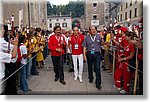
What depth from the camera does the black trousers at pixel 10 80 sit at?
339 centimetres

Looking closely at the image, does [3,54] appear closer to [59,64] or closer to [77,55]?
[59,64]

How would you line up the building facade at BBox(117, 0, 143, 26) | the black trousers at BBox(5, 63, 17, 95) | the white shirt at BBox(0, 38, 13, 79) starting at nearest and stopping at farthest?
the white shirt at BBox(0, 38, 13, 79) → the building facade at BBox(117, 0, 143, 26) → the black trousers at BBox(5, 63, 17, 95)

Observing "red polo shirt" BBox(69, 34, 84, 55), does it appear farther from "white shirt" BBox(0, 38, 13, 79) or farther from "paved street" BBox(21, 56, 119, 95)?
"white shirt" BBox(0, 38, 13, 79)

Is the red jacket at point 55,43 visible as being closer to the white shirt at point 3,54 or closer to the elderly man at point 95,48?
the elderly man at point 95,48

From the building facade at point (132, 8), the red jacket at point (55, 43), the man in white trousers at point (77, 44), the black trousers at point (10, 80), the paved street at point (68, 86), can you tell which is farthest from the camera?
the man in white trousers at point (77, 44)

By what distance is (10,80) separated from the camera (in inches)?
138

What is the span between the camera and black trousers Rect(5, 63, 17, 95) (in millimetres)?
3387

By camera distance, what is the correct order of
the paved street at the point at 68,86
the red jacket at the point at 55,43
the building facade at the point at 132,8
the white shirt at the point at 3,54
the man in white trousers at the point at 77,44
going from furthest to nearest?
the man in white trousers at the point at 77,44 < the red jacket at the point at 55,43 < the paved street at the point at 68,86 < the building facade at the point at 132,8 < the white shirt at the point at 3,54

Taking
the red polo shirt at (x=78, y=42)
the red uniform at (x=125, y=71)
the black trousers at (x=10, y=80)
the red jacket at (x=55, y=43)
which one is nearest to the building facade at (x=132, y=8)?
the red uniform at (x=125, y=71)

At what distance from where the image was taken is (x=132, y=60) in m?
3.67

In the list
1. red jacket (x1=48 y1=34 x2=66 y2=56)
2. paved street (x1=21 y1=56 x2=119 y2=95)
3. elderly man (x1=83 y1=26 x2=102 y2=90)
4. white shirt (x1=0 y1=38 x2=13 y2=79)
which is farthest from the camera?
red jacket (x1=48 y1=34 x2=66 y2=56)

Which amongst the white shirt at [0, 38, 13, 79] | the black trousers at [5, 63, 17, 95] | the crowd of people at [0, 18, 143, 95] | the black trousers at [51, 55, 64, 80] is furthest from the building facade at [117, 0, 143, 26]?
the black trousers at [5, 63, 17, 95]

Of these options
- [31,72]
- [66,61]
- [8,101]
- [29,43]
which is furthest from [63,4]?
[66,61]

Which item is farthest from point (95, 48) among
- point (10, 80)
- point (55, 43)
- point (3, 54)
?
point (3, 54)
